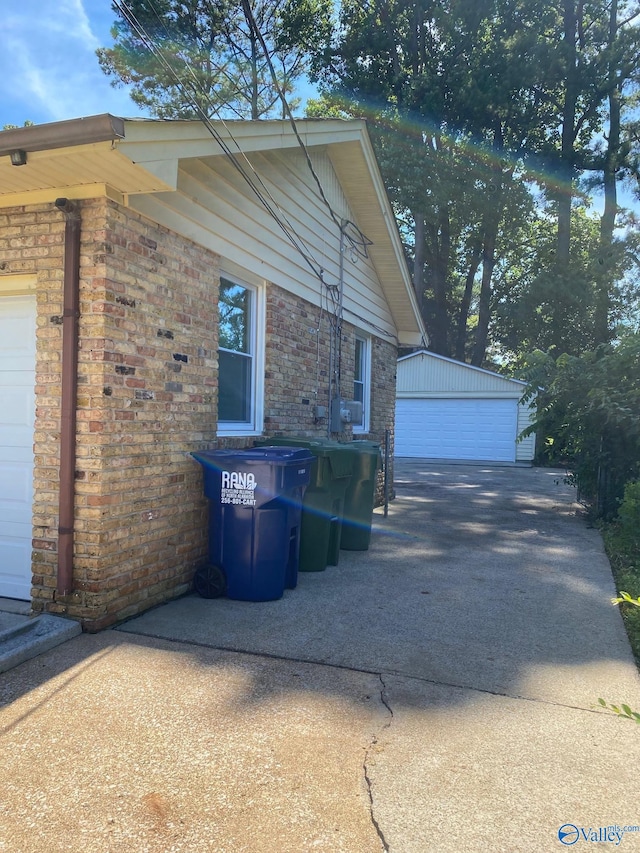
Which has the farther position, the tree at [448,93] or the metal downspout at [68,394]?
the tree at [448,93]

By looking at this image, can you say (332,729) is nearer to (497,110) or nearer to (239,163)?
(239,163)

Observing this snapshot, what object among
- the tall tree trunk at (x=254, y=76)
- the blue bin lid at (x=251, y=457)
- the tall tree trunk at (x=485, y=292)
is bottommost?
the blue bin lid at (x=251, y=457)

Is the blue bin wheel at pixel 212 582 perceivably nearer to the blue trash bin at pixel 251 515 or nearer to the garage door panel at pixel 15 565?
the blue trash bin at pixel 251 515

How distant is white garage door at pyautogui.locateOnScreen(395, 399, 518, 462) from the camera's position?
74.1 feet

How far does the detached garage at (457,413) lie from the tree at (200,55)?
10.5 meters

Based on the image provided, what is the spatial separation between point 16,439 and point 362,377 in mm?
6397

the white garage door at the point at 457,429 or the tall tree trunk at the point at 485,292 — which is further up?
the tall tree trunk at the point at 485,292

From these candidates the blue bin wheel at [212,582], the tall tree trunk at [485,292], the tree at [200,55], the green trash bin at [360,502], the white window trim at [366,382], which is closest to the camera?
the blue bin wheel at [212,582]

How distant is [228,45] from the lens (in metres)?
22.7

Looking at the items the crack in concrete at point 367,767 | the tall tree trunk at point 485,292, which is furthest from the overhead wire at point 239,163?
the tall tree trunk at point 485,292

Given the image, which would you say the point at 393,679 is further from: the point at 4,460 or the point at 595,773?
the point at 4,460

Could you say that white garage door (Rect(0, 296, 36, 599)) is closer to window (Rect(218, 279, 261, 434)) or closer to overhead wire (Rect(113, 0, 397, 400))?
window (Rect(218, 279, 261, 434))

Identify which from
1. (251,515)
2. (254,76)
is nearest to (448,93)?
(254,76)

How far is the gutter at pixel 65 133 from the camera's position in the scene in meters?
3.65
